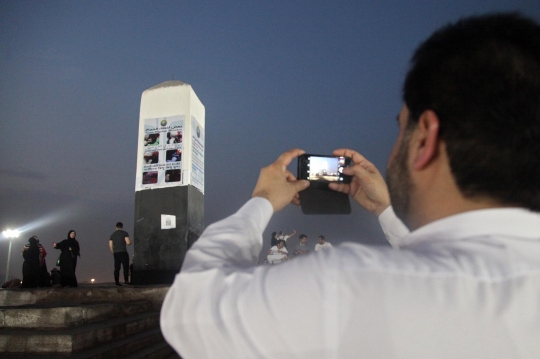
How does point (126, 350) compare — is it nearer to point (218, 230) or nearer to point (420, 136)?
point (218, 230)

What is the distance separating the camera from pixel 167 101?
11039mm

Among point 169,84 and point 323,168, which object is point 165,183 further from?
point 323,168

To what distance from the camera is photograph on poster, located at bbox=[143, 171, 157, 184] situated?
10828 mm

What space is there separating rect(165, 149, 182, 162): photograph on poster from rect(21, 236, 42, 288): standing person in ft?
12.4

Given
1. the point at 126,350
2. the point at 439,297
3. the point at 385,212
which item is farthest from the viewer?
the point at 126,350

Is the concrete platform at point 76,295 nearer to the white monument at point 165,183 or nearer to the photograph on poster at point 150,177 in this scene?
the white monument at point 165,183

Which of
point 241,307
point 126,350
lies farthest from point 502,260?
point 126,350

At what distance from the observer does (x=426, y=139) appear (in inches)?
31.5

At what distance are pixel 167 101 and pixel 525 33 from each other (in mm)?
10948

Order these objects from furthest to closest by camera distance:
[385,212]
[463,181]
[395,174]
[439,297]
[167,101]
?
[167,101]
[385,212]
[395,174]
[463,181]
[439,297]

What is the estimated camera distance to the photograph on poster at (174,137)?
35.2 feet

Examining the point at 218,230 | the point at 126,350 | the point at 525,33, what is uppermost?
the point at 525,33

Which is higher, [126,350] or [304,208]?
[304,208]

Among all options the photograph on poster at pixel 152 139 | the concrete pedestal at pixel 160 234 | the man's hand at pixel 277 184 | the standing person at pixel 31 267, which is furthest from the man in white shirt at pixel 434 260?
the photograph on poster at pixel 152 139
